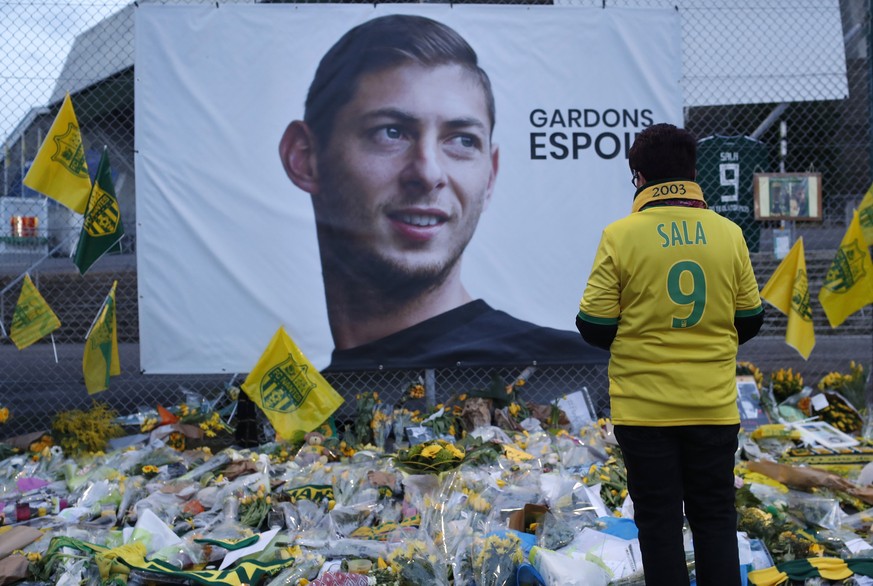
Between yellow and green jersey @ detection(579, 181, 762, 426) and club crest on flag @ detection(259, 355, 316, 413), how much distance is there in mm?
2788

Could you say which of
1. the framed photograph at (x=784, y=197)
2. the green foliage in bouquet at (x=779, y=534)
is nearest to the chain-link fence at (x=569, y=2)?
the framed photograph at (x=784, y=197)

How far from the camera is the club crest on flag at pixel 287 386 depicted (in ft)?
16.1

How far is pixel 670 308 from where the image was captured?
2443mm

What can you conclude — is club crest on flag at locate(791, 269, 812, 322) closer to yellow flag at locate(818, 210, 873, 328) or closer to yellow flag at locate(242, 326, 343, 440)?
yellow flag at locate(818, 210, 873, 328)

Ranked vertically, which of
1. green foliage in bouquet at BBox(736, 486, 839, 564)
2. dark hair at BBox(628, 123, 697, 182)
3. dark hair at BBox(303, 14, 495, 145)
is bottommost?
green foliage in bouquet at BBox(736, 486, 839, 564)

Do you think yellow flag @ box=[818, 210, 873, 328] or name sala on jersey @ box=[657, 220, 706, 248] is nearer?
name sala on jersey @ box=[657, 220, 706, 248]

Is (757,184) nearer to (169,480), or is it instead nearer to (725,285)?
(725,285)

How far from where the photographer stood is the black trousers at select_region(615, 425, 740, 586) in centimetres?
246

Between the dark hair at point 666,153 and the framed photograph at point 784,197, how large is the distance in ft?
12.8

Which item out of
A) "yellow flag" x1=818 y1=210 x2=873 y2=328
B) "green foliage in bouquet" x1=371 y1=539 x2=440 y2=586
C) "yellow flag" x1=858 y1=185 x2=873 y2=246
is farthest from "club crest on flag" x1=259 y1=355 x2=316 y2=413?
"yellow flag" x1=858 y1=185 x2=873 y2=246

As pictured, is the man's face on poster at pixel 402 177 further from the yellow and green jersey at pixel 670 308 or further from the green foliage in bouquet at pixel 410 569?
the yellow and green jersey at pixel 670 308

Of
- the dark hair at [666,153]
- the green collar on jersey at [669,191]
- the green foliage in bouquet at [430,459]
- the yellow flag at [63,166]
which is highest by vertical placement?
the yellow flag at [63,166]

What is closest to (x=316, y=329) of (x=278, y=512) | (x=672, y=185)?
(x=278, y=512)

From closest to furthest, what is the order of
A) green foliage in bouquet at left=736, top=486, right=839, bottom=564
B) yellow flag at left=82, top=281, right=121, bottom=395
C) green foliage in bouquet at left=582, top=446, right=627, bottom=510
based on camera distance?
1. green foliage in bouquet at left=736, top=486, right=839, bottom=564
2. green foliage in bouquet at left=582, top=446, right=627, bottom=510
3. yellow flag at left=82, top=281, right=121, bottom=395
